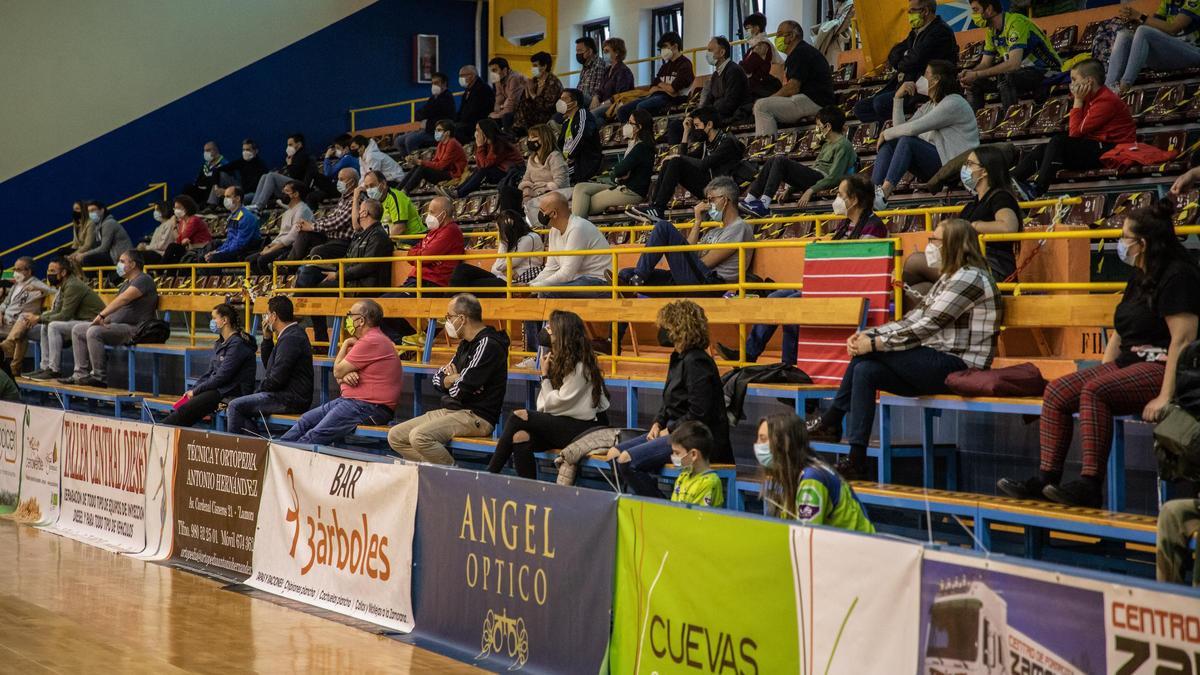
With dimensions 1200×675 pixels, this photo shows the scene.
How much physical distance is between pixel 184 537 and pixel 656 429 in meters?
3.53

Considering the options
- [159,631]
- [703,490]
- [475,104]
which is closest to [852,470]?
[703,490]

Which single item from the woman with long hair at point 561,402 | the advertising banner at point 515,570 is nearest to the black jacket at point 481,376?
the woman with long hair at point 561,402

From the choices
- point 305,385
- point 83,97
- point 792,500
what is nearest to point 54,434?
point 305,385

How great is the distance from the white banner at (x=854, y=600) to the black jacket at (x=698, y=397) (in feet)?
8.83

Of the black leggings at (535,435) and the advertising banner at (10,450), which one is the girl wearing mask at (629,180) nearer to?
the black leggings at (535,435)

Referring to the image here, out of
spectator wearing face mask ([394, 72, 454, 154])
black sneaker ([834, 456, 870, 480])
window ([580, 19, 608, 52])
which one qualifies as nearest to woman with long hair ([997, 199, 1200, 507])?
black sneaker ([834, 456, 870, 480])

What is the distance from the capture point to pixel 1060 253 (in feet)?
26.9

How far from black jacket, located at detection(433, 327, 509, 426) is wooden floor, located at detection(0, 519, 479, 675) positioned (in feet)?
6.94

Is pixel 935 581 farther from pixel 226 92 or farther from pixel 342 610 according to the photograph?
pixel 226 92

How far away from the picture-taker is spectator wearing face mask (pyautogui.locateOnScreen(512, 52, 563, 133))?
1842 cm

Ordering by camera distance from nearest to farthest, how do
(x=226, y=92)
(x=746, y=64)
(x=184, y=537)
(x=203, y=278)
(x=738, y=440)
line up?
(x=184, y=537)
(x=738, y=440)
(x=746, y=64)
(x=203, y=278)
(x=226, y=92)

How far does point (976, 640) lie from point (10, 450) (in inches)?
380

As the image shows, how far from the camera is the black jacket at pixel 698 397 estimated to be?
7535 millimetres

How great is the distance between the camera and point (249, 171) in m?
22.9
